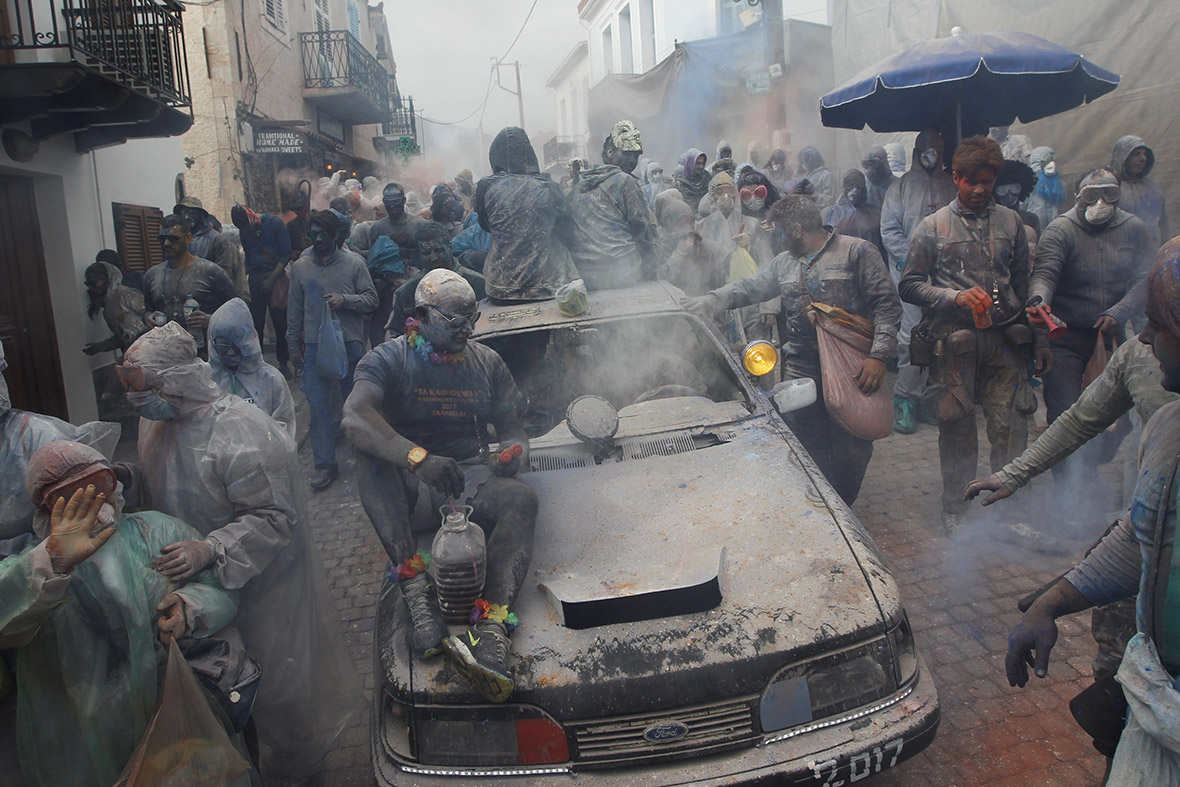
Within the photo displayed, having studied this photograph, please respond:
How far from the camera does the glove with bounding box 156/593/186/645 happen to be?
2330 mm

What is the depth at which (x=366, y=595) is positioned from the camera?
15.5 ft

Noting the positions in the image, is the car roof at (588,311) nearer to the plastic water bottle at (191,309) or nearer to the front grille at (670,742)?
the front grille at (670,742)

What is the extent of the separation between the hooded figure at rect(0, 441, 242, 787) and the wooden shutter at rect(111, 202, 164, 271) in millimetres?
8077

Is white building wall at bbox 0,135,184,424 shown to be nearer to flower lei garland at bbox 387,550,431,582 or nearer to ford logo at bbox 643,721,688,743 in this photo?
flower lei garland at bbox 387,550,431,582

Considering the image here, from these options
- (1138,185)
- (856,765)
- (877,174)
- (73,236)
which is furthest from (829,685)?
A: (73,236)

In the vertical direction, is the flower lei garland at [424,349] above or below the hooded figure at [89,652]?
above

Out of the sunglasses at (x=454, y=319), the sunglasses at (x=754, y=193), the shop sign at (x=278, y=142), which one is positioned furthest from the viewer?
the shop sign at (x=278, y=142)

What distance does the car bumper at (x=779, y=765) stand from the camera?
227 cm

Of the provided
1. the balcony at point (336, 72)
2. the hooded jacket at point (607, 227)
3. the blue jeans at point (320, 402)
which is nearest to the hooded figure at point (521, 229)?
the hooded jacket at point (607, 227)

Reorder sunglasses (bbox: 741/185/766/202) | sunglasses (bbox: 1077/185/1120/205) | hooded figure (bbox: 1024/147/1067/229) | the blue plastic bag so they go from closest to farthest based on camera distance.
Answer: sunglasses (bbox: 1077/185/1120/205) → the blue plastic bag → sunglasses (bbox: 741/185/766/202) → hooded figure (bbox: 1024/147/1067/229)

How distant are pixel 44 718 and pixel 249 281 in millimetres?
7205

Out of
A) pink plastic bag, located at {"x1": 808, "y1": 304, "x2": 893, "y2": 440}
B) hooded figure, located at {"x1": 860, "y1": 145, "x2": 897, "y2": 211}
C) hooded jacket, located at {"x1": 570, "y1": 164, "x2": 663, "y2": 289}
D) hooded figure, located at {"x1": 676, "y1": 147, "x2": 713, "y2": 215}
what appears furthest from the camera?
hooded figure, located at {"x1": 676, "y1": 147, "x2": 713, "y2": 215}

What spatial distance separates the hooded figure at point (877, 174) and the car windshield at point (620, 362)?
15.9 feet

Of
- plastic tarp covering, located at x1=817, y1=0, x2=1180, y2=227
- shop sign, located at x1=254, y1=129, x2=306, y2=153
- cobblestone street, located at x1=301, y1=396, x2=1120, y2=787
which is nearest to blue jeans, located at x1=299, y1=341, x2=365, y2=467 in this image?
cobblestone street, located at x1=301, y1=396, x2=1120, y2=787
